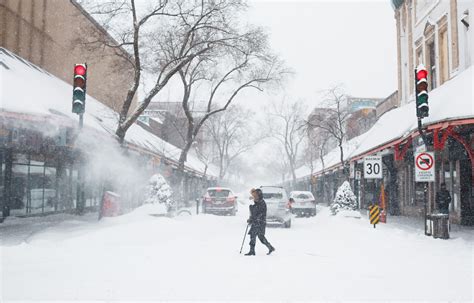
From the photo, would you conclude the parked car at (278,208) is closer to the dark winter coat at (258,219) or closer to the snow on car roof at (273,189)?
the snow on car roof at (273,189)

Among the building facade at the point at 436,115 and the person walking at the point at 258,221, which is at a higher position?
the building facade at the point at 436,115

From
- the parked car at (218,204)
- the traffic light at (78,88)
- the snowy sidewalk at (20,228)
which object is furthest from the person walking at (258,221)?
the parked car at (218,204)

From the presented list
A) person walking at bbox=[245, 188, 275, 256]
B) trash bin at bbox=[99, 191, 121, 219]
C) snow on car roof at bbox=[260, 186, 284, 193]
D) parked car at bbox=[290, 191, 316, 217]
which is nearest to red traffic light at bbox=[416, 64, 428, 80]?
person walking at bbox=[245, 188, 275, 256]

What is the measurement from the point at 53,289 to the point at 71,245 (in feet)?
14.2

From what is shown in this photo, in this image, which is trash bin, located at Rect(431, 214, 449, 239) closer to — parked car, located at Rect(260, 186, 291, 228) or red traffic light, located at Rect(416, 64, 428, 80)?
red traffic light, located at Rect(416, 64, 428, 80)

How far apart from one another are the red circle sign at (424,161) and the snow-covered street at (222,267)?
6.90 ft

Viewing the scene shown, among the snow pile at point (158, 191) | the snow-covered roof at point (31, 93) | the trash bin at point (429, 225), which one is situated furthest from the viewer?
the snow pile at point (158, 191)

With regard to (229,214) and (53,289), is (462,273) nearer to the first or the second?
(53,289)

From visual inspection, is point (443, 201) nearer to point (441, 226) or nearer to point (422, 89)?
point (441, 226)

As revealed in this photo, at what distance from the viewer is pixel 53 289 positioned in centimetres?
623

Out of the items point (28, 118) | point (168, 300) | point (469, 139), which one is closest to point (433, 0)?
point (469, 139)

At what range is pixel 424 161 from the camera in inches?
499

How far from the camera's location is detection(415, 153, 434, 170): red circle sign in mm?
12602

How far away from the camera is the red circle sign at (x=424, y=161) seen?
496 inches
